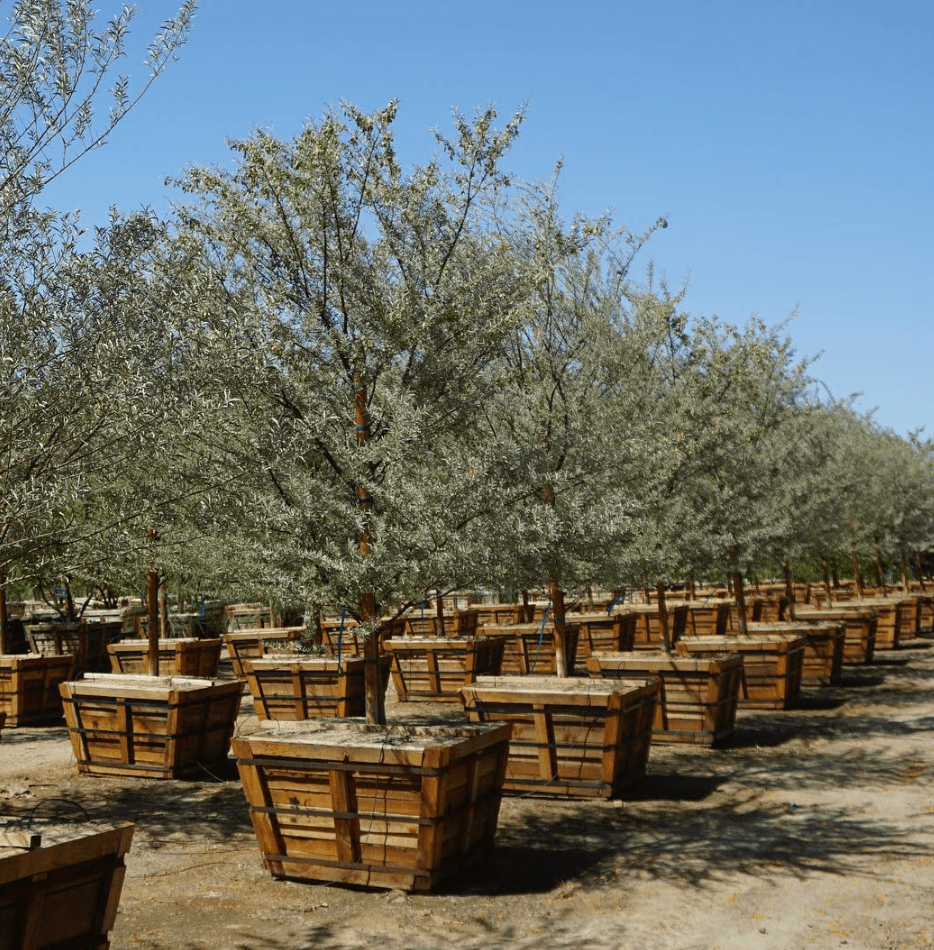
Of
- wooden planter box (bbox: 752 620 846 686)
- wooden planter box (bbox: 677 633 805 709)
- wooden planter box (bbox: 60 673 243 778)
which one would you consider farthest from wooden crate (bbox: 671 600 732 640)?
wooden planter box (bbox: 60 673 243 778)

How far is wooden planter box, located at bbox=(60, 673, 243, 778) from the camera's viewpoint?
11555mm

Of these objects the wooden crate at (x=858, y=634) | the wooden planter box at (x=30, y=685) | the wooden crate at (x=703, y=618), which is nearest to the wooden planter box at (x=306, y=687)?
the wooden planter box at (x=30, y=685)

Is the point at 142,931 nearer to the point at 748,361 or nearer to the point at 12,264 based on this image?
the point at 12,264

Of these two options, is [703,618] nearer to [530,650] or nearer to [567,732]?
[530,650]

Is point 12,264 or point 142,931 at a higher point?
point 12,264

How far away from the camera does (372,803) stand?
7.40 meters

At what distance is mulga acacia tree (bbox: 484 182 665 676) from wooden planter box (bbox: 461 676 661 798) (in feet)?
4.28

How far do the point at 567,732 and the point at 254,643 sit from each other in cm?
1098

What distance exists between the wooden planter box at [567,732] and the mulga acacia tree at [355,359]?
2061 millimetres

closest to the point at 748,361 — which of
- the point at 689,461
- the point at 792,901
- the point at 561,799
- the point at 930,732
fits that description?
the point at 689,461

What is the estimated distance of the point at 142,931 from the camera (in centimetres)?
662

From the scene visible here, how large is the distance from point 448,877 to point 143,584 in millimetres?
17111

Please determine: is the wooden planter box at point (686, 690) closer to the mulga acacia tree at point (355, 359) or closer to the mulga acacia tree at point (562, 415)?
the mulga acacia tree at point (562, 415)

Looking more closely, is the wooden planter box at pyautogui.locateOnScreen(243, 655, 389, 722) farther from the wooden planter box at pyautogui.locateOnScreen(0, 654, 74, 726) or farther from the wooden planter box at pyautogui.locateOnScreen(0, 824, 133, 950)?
the wooden planter box at pyautogui.locateOnScreen(0, 824, 133, 950)
